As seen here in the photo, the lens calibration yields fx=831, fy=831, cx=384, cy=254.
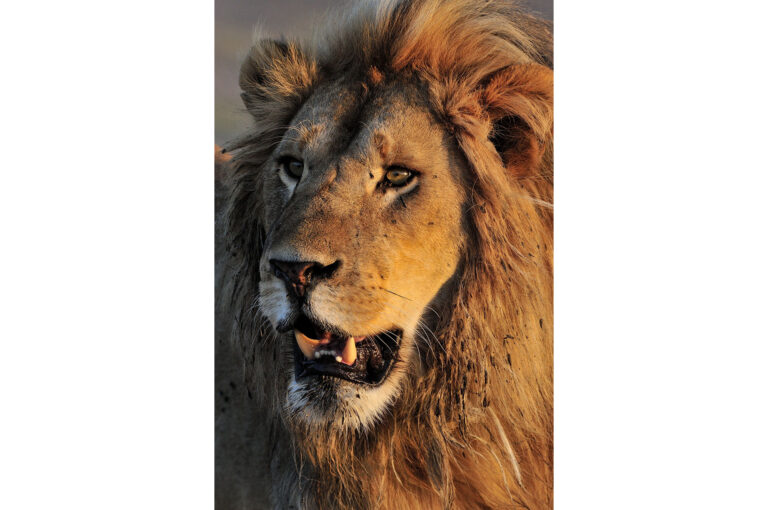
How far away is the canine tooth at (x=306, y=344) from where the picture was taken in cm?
241

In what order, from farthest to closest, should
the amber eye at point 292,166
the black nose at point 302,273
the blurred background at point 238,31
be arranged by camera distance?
the blurred background at point 238,31 < the amber eye at point 292,166 < the black nose at point 302,273

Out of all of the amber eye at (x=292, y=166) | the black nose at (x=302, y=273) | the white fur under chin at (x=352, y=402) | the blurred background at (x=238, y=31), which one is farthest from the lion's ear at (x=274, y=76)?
the white fur under chin at (x=352, y=402)

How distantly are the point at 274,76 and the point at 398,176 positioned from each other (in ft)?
1.88

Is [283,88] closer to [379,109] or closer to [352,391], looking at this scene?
[379,109]

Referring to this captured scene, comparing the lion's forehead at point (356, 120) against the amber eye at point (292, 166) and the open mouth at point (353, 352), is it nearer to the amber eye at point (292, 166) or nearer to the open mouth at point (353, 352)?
the amber eye at point (292, 166)

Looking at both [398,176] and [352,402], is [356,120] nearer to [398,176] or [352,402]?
[398,176]

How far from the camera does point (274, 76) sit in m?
2.62

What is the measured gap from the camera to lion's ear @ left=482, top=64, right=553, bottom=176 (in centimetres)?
237

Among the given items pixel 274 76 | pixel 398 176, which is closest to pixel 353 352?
pixel 398 176

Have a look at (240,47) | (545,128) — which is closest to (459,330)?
(545,128)

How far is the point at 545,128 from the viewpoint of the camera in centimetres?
240

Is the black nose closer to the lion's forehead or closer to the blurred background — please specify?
the lion's forehead

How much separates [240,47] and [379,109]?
59 centimetres

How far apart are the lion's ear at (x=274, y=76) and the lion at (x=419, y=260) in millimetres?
48
